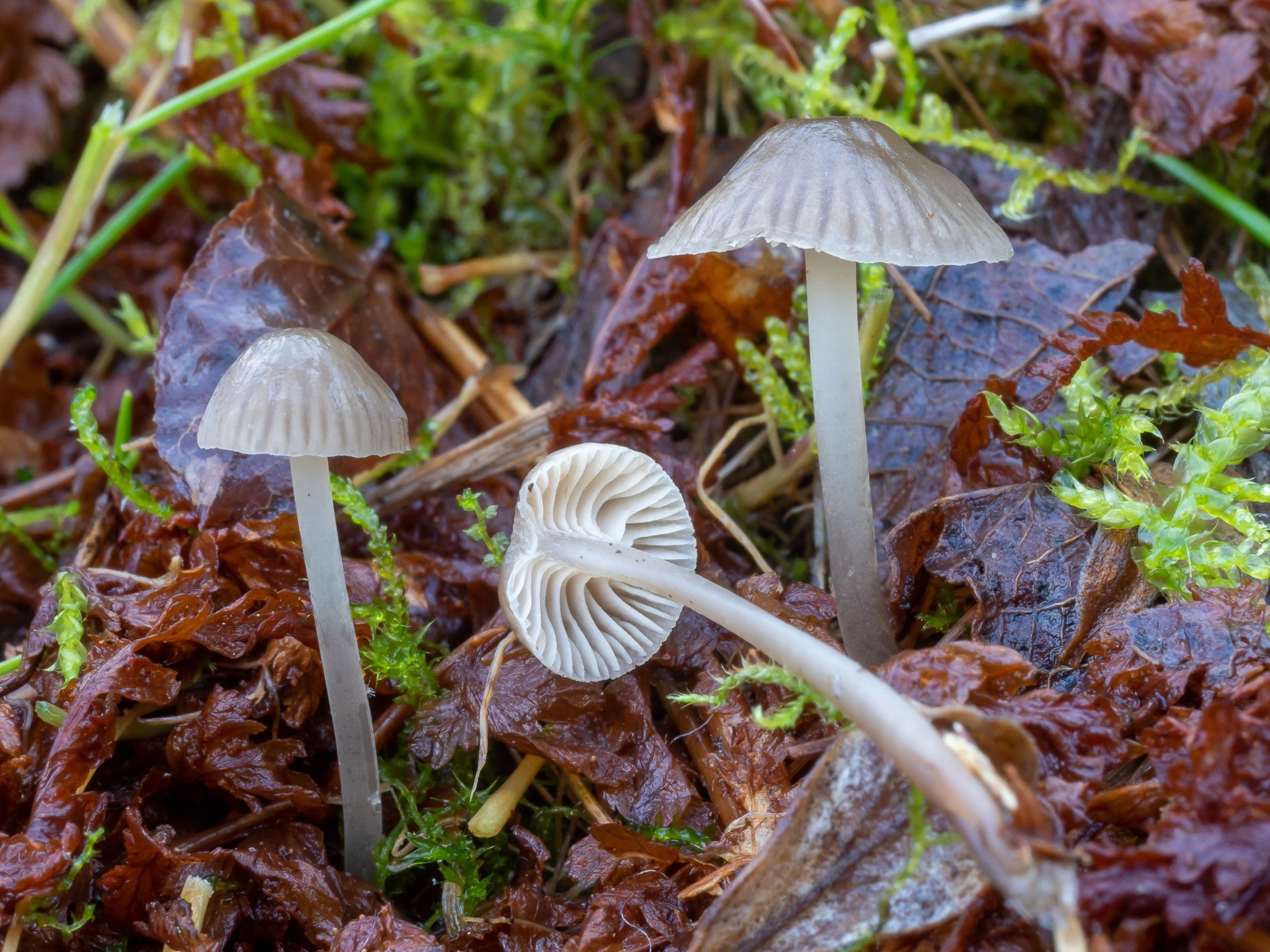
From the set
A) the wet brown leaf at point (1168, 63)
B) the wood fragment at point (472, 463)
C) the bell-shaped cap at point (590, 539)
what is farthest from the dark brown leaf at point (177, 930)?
the wet brown leaf at point (1168, 63)

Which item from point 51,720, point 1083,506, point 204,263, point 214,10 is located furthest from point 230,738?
point 214,10

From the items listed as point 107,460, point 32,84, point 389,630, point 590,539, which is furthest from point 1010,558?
point 32,84

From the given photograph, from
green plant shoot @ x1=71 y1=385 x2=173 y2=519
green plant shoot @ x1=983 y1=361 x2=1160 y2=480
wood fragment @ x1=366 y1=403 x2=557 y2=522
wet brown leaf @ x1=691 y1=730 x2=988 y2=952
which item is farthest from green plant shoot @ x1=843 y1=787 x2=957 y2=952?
green plant shoot @ x1=71 y1=385 x2=173 y2=519

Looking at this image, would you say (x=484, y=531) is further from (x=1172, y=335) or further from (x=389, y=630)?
(x=1172, y=335)

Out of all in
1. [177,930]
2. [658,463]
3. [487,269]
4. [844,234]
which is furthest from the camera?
[487,269]

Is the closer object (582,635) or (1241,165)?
(582,635)

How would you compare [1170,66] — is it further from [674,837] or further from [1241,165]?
[674,837]

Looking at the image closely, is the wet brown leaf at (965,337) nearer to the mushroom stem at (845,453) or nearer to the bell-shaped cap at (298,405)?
the mushroom stem at (845,453)
